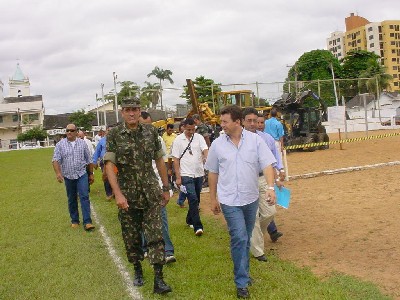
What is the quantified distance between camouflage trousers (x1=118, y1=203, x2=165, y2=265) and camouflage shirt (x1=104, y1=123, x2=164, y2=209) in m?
0.11

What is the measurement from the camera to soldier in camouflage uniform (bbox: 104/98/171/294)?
517 cm

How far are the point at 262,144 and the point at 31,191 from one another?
1244cm

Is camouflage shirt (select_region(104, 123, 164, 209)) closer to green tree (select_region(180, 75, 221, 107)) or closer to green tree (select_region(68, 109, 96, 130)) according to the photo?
green tree (select_region(180, 75, 221, 107))

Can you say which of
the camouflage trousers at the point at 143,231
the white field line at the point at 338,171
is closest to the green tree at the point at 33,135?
the white field line at the point at 338,171

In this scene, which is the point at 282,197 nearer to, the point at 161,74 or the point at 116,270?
the point at 116,270

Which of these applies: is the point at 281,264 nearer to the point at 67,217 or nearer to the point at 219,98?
the point at 67,217

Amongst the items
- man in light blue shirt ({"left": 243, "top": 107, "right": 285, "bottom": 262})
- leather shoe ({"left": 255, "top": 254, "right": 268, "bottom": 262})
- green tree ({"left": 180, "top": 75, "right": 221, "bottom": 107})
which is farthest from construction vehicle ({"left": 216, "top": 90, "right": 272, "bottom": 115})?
leather shoe ({"left": 255, "top": 254, "right": 268, "bottom": 262})

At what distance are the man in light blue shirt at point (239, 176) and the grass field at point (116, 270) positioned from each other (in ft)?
1.36

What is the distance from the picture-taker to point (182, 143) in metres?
7.81

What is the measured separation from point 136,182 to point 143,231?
1.77 feet

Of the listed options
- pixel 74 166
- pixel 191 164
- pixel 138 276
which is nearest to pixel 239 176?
pixel 138 276

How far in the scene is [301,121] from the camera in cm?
2433

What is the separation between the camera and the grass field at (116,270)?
16.5ft

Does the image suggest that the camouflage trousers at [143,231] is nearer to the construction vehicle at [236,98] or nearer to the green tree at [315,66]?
the construction vehicle at [236,98]
